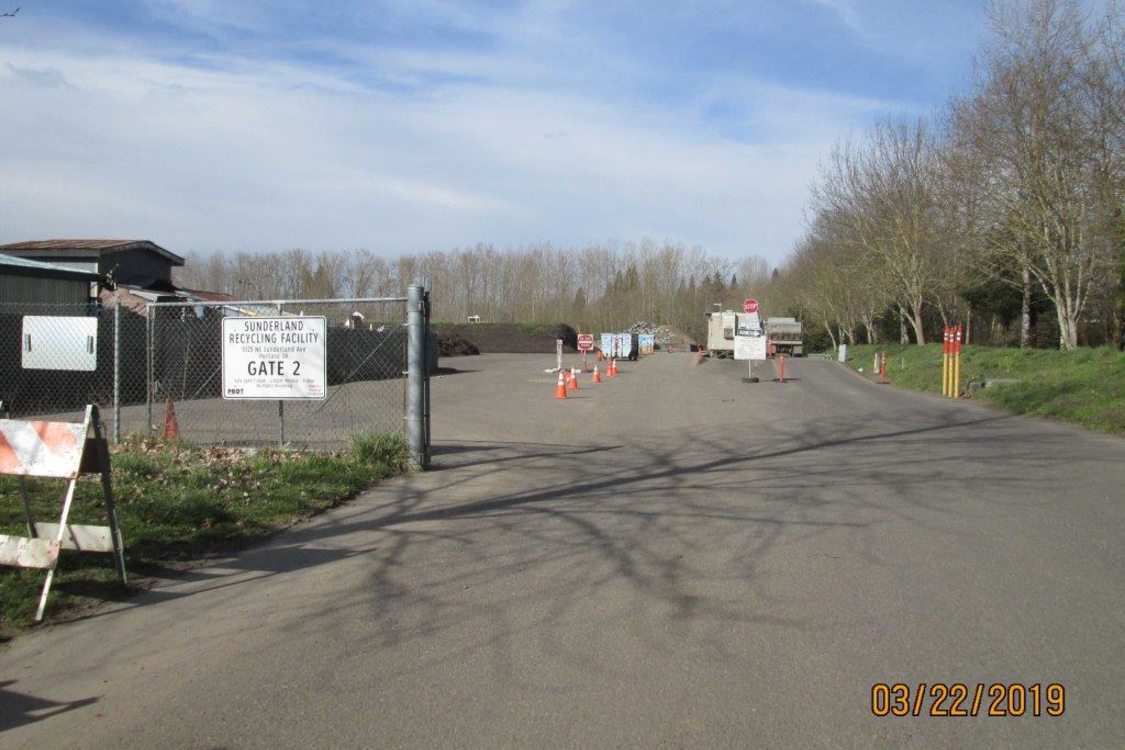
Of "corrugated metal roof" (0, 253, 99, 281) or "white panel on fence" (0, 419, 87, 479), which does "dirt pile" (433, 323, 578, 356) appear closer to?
"corrugated metal roof" (0, 253, 99, 281)

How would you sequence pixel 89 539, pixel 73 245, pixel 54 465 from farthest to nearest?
pixel 73 245 < pixel 89 539 < pixel 54 465

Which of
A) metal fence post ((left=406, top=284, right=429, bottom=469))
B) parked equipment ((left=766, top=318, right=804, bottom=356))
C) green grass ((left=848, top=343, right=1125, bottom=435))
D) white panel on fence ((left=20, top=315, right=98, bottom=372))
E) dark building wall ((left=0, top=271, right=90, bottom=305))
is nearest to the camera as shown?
metal fence post ((left=406, top=284, right=429, bottom=469))

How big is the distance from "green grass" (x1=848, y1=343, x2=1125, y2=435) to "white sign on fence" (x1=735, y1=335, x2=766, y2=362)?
15.1ft

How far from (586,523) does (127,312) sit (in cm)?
1876

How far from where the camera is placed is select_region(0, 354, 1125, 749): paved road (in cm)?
400

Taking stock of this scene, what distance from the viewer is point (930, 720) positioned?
13.2 ft

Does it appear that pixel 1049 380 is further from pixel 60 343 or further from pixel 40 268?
pixel 40 268

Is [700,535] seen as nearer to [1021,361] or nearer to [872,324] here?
[1021,361]

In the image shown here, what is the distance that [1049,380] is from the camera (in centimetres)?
2028

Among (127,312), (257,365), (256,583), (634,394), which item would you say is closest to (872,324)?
(634,394)

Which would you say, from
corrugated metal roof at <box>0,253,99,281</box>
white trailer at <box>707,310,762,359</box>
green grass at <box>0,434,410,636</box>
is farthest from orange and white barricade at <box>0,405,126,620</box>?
white trailer at <box>707,310,762,359</box>

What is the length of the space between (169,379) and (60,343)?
63.8 inches
